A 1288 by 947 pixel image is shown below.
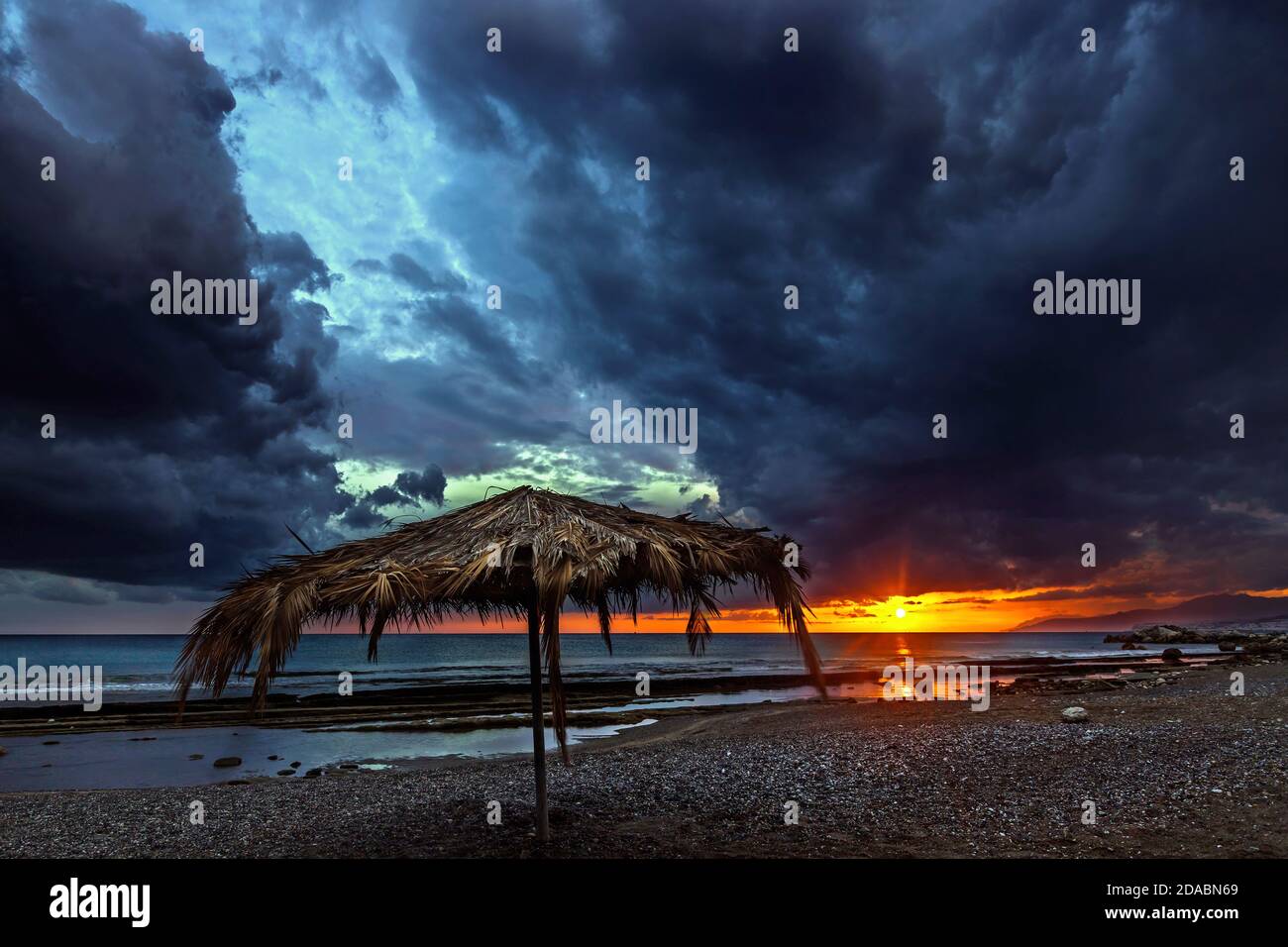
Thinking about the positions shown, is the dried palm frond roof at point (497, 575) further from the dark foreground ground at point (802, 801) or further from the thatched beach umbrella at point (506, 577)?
the dark foreground ground at point (802, 801)

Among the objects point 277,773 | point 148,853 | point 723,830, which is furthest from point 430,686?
point 723,830

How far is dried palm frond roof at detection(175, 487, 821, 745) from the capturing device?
21.2 ft

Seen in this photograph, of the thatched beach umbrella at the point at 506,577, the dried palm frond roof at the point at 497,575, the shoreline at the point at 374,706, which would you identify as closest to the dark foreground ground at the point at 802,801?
the thatched beach umbrella at the point at 506,577

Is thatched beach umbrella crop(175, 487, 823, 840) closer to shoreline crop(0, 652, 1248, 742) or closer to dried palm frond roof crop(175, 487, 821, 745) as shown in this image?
dried palm frond roof crop(175, 487, 821, 745)

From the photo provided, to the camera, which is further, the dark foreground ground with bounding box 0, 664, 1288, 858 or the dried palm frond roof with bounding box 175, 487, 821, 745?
the dark foreground ground with bounding box 0, 664, 1288, 858

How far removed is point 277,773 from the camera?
17.7 m

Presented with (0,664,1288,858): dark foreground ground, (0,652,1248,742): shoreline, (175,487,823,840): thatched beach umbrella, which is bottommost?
(0,652,1248,742): shoreline

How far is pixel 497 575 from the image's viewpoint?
7.04 metres

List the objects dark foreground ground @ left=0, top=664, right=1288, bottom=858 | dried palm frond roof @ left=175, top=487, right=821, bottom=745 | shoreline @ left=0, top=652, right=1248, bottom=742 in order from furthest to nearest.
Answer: shoreline @ left=0, top=652, right=1248, bottom=742 → dark foreground ground @ left=0, top=664, right=1288, bottom=858 → dried palm frond roof @ left=175, top=487, right=821, bottom=745

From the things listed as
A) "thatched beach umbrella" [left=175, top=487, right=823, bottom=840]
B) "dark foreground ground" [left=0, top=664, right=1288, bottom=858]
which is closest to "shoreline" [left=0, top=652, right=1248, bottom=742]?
"dark foreground ground" [left=0, top=664, right=1288, bottom=858]

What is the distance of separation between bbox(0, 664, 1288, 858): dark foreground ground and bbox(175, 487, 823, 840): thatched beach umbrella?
95.0 inches

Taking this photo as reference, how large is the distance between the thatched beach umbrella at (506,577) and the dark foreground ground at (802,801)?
2.41 meters

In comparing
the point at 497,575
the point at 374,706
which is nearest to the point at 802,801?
the point at 497,575
